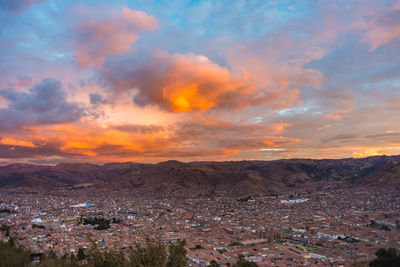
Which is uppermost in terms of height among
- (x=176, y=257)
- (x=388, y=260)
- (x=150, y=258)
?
(x=150, y=258)

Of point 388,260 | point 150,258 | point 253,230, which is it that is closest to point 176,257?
point 150,258

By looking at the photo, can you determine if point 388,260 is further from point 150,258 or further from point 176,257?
point 150,258

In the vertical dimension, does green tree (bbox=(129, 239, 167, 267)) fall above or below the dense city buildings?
above

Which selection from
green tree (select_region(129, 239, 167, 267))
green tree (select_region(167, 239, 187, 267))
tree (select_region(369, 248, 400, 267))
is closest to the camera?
green tree (select_region(129, 239, 167, 267))

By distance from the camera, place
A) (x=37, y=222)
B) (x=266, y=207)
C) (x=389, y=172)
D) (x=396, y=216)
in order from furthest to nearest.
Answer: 1. (x=389, y=172)
2. (x=266, y=207)
3. (x=37, y=222)
4. (x=396, y=216)

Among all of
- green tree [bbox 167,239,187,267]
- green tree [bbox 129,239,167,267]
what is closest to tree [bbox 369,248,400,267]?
green tree [bbox 167,239,187,267]

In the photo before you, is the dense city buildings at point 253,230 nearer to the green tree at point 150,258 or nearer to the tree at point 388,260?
the tree at point 388,260

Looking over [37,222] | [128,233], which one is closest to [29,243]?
[128,233]

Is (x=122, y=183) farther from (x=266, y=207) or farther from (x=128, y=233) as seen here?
(x=128, y=233)

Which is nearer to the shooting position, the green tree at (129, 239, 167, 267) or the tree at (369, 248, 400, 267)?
the green tree at (129, 239, 167, 267)

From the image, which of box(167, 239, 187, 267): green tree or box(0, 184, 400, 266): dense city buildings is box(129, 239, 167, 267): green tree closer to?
box(167, 239, 187, 267): green tree

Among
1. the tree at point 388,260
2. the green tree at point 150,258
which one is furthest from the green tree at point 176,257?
the tree at point 388,260
